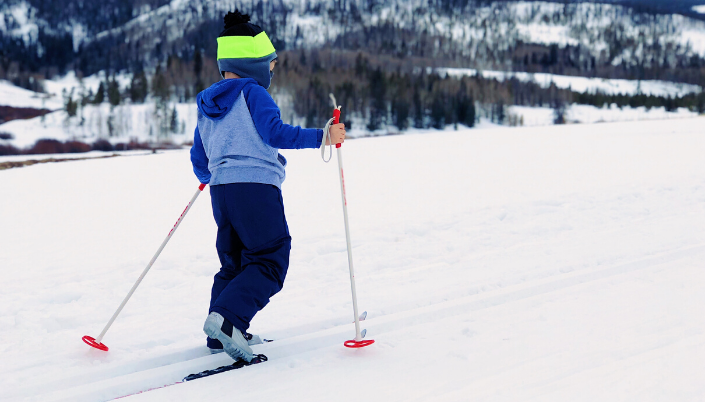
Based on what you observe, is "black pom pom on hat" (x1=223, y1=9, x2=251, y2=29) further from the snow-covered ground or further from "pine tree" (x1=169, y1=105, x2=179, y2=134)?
"pine tree" (x1=169, y1=105, x2=179, y2=134)

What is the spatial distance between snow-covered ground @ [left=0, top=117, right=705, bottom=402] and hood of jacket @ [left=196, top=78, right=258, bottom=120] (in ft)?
4.40

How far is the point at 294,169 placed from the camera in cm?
1086

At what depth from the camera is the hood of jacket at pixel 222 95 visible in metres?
2.81

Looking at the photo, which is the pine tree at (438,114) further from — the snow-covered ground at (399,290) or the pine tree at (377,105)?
the snow-covered ground at (399,290)

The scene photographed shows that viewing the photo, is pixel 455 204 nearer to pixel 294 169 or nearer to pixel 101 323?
pixel 294 169

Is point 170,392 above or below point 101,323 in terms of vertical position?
above

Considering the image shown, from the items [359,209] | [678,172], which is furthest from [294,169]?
[678,172]

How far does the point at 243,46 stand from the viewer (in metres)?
2.90

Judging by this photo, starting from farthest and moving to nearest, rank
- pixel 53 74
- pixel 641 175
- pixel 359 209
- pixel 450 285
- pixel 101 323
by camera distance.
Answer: pixel 53 74, pixel 641 175, pixel 359 209, pixel 450 285, pixel 101 323

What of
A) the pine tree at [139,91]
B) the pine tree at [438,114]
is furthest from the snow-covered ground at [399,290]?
the pine tree at [139,91]

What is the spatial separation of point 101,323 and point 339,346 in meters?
1.81

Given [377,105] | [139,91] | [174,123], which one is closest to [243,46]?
[174,123]

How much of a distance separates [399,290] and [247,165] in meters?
2.03

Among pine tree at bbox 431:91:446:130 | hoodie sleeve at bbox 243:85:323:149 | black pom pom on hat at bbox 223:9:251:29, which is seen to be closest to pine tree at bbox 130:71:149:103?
pine tree at bbox 431:91:446:130
